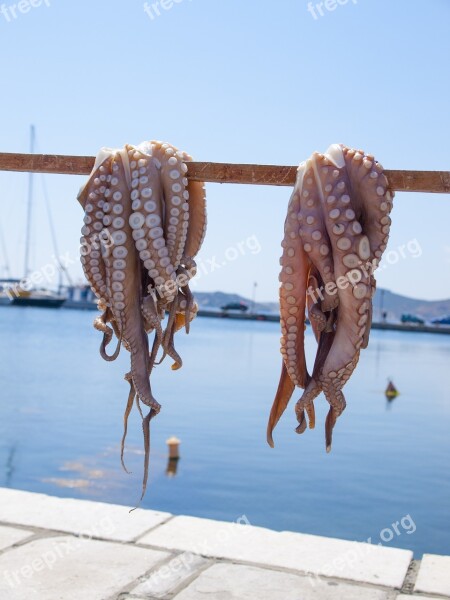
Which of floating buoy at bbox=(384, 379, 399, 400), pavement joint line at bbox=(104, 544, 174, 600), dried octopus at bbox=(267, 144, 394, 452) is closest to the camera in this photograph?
dried octopus at bbox=(267, 144, 394, 452)

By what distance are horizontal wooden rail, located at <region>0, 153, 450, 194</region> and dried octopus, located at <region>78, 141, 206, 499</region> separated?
11 centimetres

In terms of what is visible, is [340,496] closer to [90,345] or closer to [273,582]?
[273,582]

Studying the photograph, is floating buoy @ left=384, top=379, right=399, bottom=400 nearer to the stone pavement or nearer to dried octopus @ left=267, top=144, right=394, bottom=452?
the stone pavement

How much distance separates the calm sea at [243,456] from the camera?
976cm

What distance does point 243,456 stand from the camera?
12812 millimetres

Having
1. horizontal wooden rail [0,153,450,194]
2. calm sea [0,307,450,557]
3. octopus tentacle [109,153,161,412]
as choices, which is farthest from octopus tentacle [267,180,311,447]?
calm sea [0,307,450,557]

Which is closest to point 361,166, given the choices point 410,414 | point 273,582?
point 273,582

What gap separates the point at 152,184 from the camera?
9.88ft

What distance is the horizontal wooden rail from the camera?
290cm

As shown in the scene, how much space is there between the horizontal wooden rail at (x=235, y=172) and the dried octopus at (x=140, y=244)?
4.3 inches

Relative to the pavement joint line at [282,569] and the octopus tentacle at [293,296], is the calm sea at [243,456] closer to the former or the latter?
the pavement joint line at [282,569]

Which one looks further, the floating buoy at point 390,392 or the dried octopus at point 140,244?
the floating buoy at point 390,392

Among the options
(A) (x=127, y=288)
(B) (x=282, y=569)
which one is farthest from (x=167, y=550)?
(A) (x=127, y=288)

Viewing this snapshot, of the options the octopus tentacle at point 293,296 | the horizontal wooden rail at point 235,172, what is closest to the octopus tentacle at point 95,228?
the horizontal wooden rail at point 235,172
